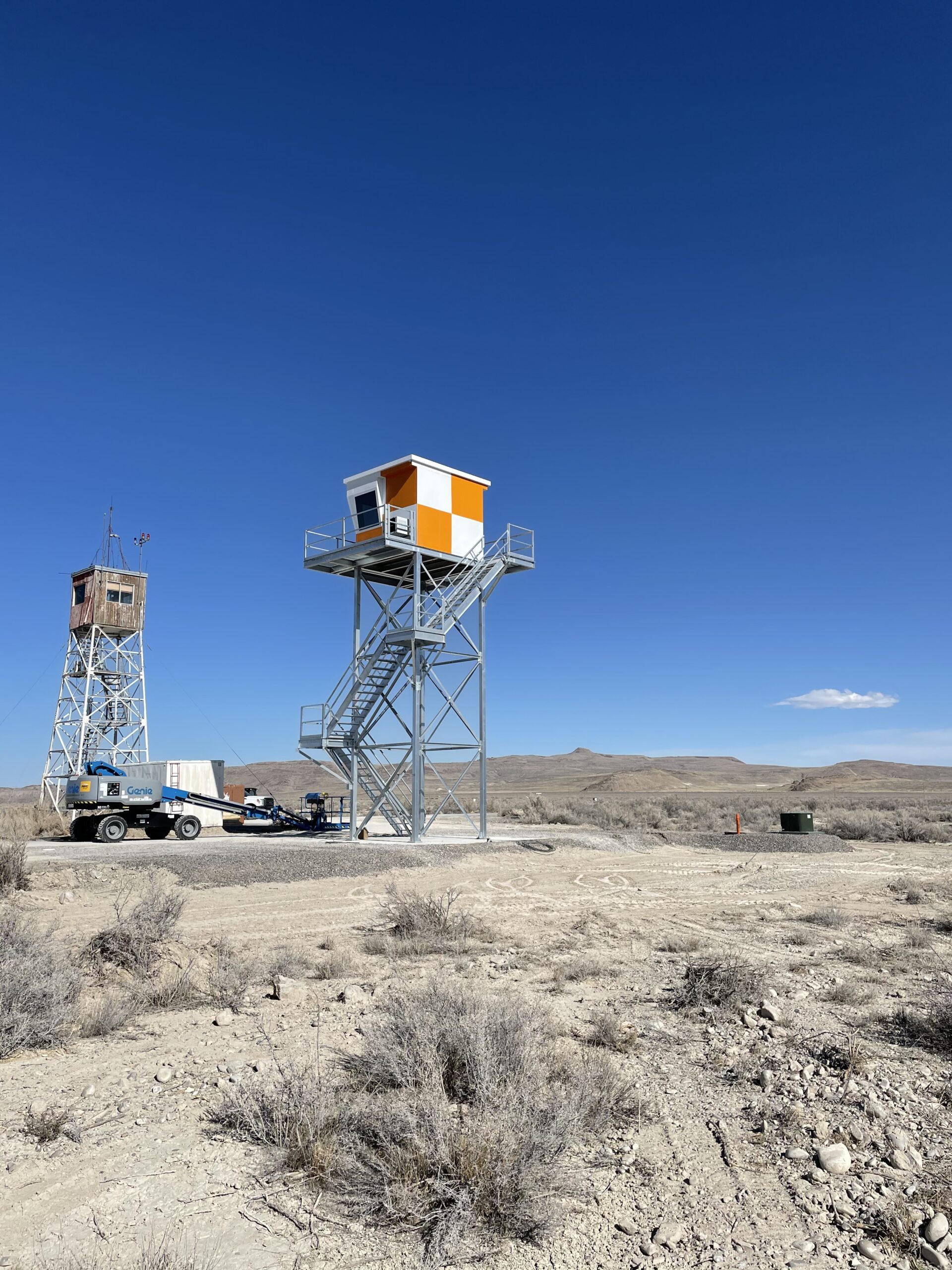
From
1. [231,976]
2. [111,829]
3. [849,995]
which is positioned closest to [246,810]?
[111,829]

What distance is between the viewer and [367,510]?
78.9ft

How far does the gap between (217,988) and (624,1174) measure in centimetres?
506

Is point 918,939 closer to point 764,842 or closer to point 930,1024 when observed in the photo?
point 930,1024

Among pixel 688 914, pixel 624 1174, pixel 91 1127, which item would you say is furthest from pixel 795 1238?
pixel 688 914

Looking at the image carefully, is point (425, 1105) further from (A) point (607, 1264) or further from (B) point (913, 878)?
(B) point (913, 878)

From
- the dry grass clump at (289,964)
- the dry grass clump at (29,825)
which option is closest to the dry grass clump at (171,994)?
the dry grass clump at (289,964)

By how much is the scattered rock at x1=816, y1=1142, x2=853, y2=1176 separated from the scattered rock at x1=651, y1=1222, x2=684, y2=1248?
3.69 feet

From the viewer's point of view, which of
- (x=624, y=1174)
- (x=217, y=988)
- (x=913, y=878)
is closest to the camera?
(x=624, y=1174)

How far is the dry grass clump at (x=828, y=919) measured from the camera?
12930 mm

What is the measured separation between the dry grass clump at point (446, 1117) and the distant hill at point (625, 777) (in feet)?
150

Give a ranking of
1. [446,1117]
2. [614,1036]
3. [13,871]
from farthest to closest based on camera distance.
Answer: [13,871]
[614,1036]
[446,1117]

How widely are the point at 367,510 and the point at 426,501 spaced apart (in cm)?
170

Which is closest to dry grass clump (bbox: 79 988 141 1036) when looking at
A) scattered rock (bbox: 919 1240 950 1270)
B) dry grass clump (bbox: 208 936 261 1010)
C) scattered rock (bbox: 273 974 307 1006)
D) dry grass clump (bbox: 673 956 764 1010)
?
dry grass clump (bbox: 208 936 261 1010)

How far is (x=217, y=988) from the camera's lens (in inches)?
336
